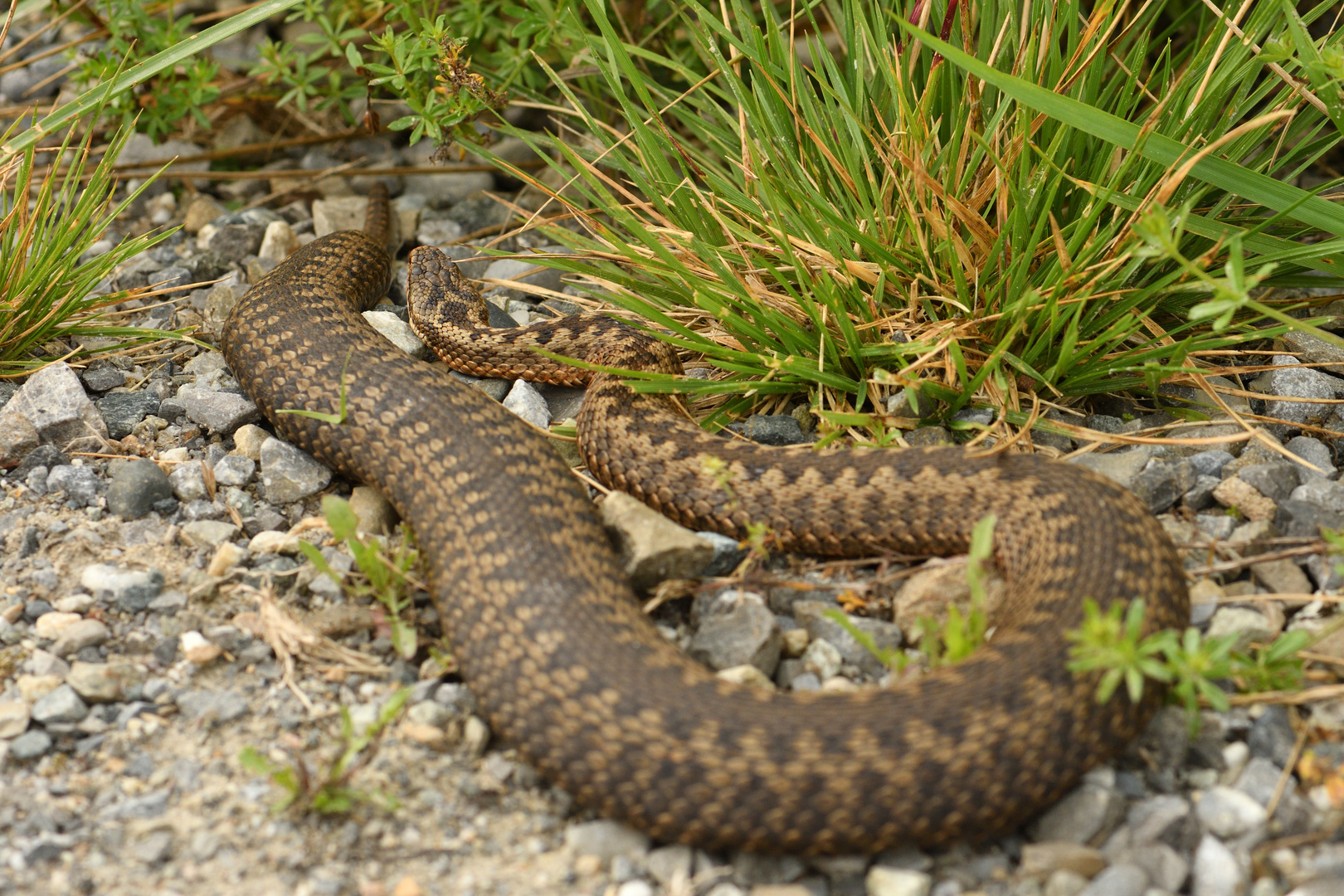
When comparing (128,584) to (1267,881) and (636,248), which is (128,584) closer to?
(636,248)

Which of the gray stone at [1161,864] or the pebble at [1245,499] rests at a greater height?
the pebble at [1245,499]

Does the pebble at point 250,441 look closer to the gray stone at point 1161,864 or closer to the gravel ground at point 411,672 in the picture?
the gravel ground at point 411,672

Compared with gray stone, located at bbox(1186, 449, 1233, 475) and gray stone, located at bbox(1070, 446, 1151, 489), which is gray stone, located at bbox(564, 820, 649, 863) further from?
gray stone, located at bbox(1186, 449, 1233, 475)

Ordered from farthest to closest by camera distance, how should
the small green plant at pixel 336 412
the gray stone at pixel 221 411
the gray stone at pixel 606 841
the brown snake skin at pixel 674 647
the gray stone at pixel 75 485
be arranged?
the gray stone at pixel 221 411
the gray stone at pixel 75 485
the small green plant at pixel 336 412
the gray stone at pixel 606 841
the brown snake skin at pixel 674 647

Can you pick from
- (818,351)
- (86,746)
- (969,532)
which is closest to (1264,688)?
(969,532)

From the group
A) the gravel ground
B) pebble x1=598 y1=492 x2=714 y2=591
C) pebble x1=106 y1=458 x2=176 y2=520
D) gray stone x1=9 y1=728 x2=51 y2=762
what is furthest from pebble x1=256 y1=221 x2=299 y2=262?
gray stone x1=9 y1=728 x2=51 y2=762

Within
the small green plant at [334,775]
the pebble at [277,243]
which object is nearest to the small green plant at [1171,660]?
the small green plant at [334,775]
